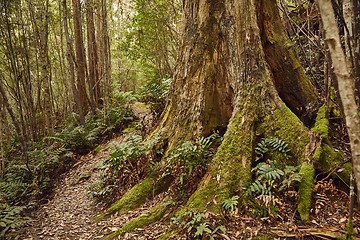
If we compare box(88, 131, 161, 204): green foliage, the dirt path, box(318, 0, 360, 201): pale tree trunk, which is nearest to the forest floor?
the dirt path

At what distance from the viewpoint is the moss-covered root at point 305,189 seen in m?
3.77

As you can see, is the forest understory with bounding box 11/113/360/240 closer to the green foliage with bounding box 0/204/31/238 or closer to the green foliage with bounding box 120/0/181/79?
the green foliage with bounding box 0/204/31/238

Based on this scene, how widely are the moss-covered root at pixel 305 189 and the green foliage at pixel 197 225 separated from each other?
1.00 m

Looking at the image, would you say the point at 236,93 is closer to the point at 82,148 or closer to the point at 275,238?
the point at 275,238

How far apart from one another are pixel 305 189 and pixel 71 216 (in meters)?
4.41

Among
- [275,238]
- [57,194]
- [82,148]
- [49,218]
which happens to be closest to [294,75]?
[275,238]

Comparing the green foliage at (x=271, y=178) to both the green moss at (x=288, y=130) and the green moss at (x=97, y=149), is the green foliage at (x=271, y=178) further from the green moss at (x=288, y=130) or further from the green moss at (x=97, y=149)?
the green moss at (x=97, y=149)

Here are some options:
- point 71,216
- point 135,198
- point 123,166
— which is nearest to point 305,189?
point 135,198

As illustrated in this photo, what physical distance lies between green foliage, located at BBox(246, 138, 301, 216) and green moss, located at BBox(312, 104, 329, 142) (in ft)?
1.99

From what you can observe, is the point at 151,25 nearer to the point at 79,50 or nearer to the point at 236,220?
the point at 79,50

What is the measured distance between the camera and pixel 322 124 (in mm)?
4805

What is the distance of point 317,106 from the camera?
5.47 m

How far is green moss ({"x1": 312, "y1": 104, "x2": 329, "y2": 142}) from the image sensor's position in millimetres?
4526

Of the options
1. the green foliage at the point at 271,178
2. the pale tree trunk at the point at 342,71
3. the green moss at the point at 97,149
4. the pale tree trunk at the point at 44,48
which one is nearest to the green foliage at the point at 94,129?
the green moss at the point at 97,149
